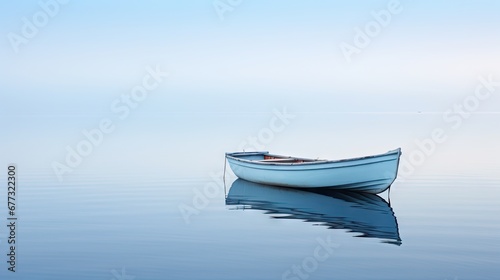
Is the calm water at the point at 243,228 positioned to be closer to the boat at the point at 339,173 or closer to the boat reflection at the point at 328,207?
the boat reflection at the point at 328,207

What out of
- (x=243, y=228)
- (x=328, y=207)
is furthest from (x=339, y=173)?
(x=243, y=228)

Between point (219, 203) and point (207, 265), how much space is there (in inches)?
438

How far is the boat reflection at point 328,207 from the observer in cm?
2175

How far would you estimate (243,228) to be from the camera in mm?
21859

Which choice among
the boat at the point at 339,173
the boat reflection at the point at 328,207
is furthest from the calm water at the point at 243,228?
the boat at the point at 339,173

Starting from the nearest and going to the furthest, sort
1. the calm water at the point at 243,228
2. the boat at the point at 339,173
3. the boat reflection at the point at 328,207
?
the calm water at the point at 243,228 < the boat reflection at the point at 328,207 < the boat at the point at 339,173

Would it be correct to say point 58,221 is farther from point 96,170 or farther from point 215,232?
point 96,170

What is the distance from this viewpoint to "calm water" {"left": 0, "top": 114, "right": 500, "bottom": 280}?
16.4 meters

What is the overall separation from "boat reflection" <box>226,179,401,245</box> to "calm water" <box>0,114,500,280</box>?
0.06 meters

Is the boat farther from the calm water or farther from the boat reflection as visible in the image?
the calm water

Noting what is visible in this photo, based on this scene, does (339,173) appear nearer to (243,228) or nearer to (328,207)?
(328,207)

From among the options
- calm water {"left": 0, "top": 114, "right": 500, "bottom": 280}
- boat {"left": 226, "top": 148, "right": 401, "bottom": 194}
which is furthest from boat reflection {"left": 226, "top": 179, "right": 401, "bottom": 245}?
boat {"left": 226, "top": 148, "right": 401, "bottom": 194}

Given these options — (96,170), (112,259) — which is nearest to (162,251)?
(112,259)

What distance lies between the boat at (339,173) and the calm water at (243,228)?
2.50ft
